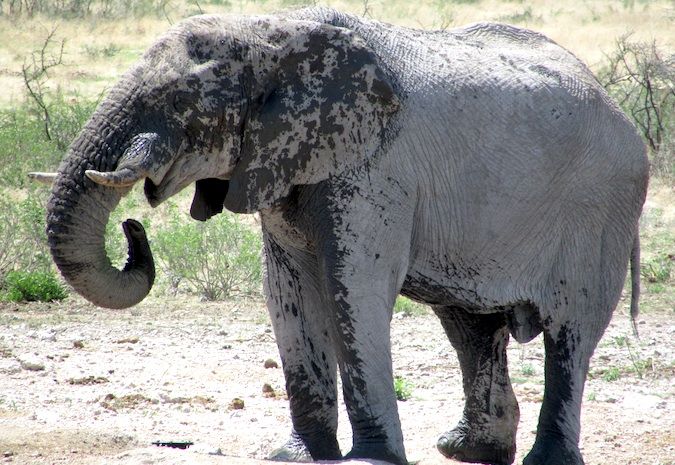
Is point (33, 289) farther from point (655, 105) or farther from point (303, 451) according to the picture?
point (655, 105)

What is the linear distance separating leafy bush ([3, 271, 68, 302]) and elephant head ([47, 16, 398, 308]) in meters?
5.02

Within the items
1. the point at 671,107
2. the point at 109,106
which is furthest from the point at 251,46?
the point at 671,107

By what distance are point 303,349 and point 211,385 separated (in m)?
2.22

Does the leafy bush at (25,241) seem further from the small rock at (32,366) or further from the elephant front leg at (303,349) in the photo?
the elephant front leg at (303,349)

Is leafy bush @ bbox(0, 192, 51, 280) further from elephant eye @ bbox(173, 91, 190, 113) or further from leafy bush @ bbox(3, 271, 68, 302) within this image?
elephant eye @ bbox(173, 91, 190, 113)

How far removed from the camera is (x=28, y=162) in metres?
13.7

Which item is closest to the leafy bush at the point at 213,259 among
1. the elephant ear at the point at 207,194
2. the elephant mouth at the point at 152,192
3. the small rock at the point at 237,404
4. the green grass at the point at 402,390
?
the green grass at the point at 402,390

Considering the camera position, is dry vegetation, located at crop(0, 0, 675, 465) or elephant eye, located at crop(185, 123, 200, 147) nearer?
elephant eye, located at crop(185, 123, 200, 147)

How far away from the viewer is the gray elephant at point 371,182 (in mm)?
4992

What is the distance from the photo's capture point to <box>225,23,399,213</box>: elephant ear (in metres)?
5.23

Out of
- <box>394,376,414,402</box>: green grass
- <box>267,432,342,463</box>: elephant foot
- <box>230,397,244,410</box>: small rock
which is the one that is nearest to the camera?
<box>267,432,342,463</box>: elephant foot

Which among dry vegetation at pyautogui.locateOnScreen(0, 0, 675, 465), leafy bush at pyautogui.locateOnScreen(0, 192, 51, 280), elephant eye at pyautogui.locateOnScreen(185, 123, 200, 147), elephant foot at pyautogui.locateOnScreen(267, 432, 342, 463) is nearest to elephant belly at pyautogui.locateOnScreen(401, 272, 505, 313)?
elephant foot at pyautogui.locateOnScreen(267, 432, 342, 463)

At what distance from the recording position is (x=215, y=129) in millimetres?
5125

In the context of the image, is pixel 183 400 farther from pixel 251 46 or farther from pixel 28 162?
pixel 28 162
